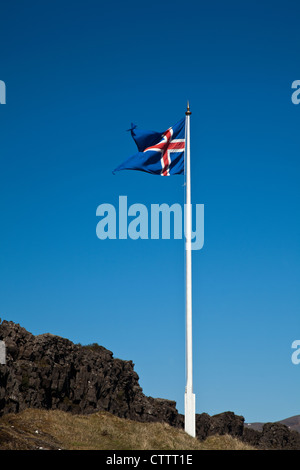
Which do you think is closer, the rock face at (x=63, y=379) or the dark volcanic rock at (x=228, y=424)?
the rock face at (x=63, y=379)

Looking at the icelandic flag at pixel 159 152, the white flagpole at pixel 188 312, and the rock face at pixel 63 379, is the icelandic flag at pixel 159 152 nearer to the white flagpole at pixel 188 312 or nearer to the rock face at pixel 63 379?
the white flagpole at pixel 188 312

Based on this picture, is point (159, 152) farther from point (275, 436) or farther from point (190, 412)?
point (275, 436)

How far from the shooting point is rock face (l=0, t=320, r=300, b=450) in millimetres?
29000

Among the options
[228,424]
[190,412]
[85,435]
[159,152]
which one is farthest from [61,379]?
[228,424]

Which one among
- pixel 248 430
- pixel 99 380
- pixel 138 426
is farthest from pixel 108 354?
pixel 248 430

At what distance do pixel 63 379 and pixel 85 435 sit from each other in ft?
26.8

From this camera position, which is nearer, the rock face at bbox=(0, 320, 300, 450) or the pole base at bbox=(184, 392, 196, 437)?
the pole base at bbox=(184, 392, 196, 437)

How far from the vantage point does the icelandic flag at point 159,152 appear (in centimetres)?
2955

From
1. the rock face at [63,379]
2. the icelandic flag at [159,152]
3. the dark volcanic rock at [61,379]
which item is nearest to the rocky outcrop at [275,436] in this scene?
the rock face at [63,379]

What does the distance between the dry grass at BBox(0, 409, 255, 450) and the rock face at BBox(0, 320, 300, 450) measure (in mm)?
1497

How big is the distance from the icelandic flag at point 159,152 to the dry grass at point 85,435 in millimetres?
12386

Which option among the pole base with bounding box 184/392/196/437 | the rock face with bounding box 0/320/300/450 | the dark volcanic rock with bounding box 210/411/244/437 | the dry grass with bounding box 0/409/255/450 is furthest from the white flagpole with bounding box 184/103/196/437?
the dark volcanic rock with bounding box 210/411/244/437

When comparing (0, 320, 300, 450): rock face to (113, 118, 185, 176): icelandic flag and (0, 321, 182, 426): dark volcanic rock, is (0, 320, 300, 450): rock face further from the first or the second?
(113, 118, 185, 176): icelandic flag
